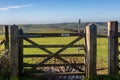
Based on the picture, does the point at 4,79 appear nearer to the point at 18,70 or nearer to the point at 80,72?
the point at 18,70

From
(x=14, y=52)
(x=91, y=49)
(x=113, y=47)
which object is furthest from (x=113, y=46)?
(x=14, y=52)

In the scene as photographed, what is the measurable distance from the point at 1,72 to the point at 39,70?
1999 mm

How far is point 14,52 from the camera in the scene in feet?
39.5

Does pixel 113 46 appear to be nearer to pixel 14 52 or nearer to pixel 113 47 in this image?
pixel 113 47

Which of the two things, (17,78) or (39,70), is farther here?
(39,70)

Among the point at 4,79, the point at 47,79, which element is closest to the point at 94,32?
the point at 47,79

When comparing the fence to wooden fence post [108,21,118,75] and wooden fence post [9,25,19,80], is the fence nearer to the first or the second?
wooden fence post [108,21,118,75]

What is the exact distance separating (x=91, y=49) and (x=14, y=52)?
115 inches

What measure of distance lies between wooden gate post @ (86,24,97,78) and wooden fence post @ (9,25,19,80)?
2683 mm

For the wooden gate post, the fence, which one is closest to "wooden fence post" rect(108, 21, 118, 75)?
the fence

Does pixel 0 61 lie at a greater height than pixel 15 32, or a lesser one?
lesser

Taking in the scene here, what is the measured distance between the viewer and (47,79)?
41.4 feet

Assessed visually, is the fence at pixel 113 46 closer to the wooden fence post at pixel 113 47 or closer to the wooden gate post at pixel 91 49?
the wooden fence post at pixel 113 47

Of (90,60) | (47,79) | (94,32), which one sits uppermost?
(94,32)
